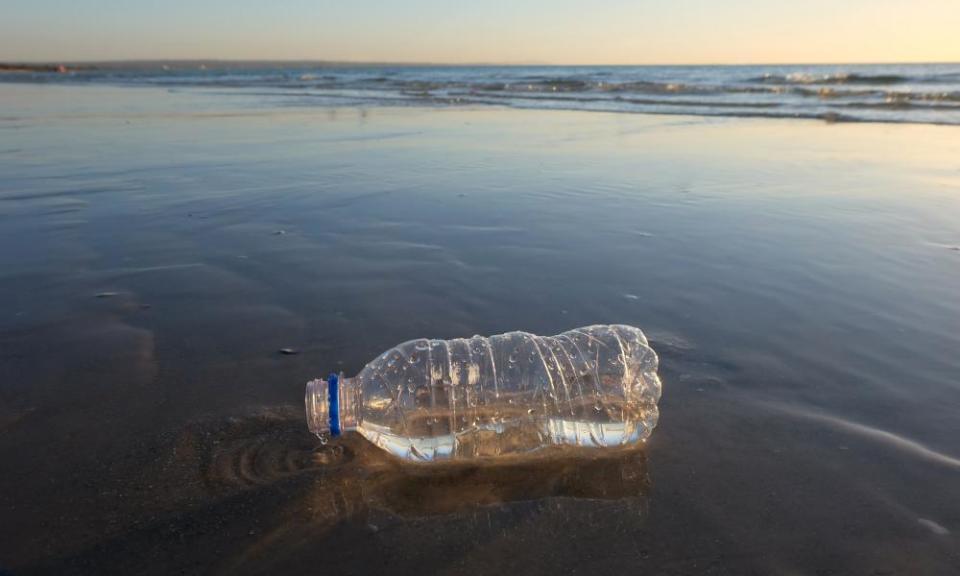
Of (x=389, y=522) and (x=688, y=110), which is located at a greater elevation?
(x=688, y=110)

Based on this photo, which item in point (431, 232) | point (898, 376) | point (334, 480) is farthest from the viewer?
point (431, 232)

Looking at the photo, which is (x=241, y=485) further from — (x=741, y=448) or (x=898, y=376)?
(x=898, y=376)

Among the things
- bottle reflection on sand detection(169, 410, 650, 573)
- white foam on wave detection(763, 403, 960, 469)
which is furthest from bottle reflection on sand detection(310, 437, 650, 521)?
white foam on wave detection(763, 403, 960, 469)

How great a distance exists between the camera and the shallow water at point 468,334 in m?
1.37

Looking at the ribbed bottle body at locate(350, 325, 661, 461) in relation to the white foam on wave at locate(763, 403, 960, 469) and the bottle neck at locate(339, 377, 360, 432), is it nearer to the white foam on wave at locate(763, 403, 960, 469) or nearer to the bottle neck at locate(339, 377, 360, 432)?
the bottle neck at locate(339, 377, 360, 432)

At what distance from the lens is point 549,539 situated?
4.48 ft

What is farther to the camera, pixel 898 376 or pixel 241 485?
pixel 898 376

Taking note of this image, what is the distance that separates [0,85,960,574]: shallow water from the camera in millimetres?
1370

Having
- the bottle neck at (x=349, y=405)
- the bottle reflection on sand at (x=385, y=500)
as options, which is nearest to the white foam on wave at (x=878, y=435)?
the bottle reflection on sand at (x=385, y=500)

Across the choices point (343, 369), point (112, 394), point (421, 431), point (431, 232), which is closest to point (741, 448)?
point (421, 431)

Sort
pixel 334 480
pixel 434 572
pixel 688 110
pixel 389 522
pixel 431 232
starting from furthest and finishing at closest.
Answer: pixel 688 110
pixel 431 232
pixel 334 480
pixel 389 522
pixel 434 572

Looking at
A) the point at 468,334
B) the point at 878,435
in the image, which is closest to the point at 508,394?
the point at 468,334

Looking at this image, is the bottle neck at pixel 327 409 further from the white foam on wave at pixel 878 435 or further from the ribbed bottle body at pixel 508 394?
the white foam on wave at pixel 878 435

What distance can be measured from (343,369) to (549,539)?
3.15 feet
